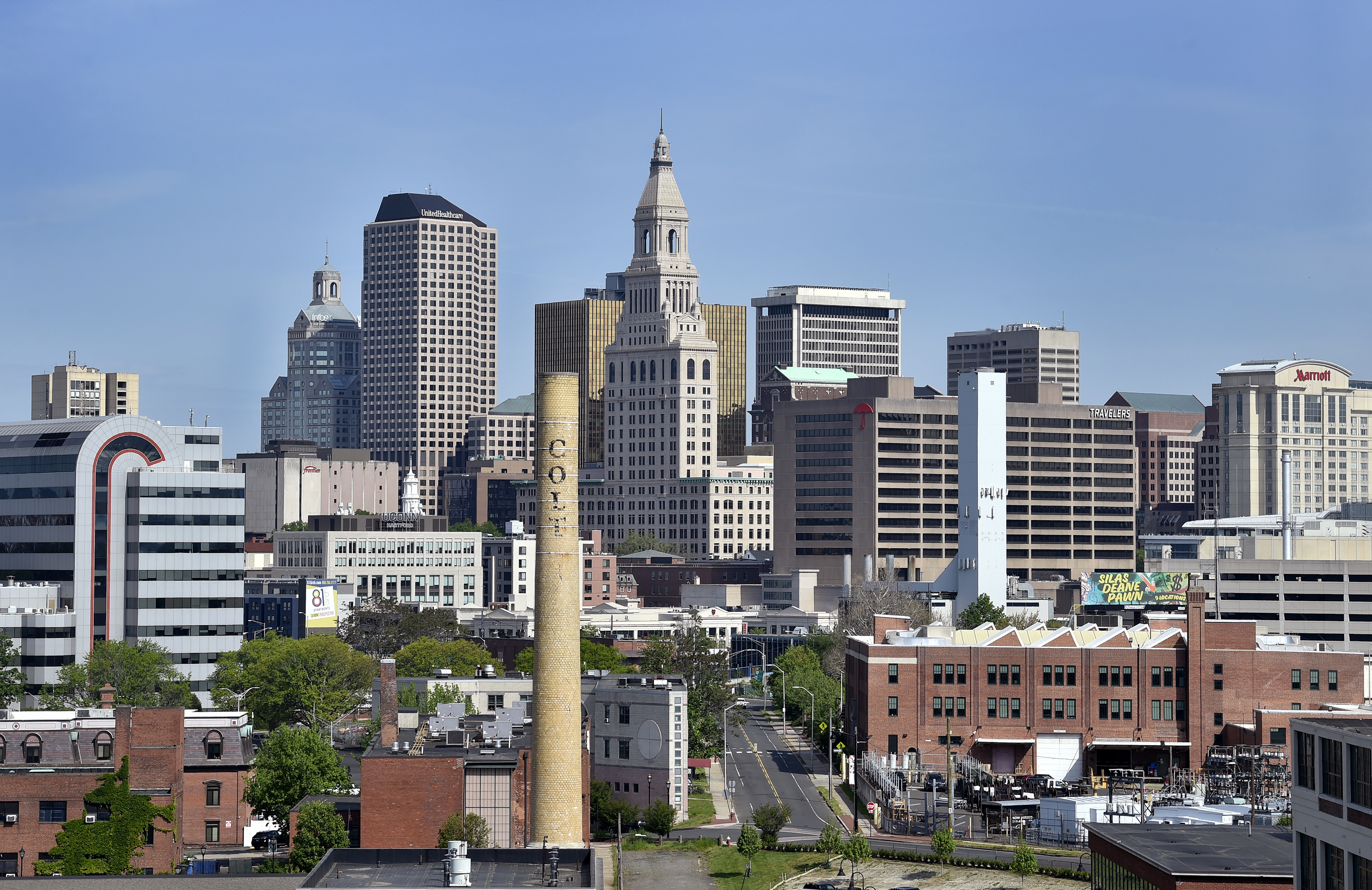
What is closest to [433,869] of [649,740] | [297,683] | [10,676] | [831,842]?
[831,842]

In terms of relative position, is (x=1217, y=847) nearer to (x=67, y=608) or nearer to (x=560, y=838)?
(x=560, y=838)

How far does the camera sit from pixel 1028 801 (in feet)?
430

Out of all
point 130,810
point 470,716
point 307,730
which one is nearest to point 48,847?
point 130,810

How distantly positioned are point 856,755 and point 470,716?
41624 mm

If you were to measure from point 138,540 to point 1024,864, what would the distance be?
94.2m

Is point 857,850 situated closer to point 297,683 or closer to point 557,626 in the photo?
point 557,626

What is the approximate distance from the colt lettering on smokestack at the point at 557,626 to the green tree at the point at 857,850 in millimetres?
17316

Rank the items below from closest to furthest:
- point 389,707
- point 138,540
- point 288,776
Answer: point 288,776, point 389,707, point 138,540

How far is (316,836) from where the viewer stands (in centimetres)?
9631

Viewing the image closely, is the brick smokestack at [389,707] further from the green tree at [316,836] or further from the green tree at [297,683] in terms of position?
the green tree at [297,683]

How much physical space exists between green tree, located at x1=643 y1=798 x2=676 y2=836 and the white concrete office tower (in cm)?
6069

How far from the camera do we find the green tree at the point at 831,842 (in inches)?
4532

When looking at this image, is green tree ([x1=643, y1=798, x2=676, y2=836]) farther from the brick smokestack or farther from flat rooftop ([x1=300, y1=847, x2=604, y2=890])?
flat rooftop ([x1=300, y1=847, x2=604, y2=890])

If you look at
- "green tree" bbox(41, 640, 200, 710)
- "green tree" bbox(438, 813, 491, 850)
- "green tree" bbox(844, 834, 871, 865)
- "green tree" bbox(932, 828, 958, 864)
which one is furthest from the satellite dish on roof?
"green tree" bbox(41, 640, 200, 710)
